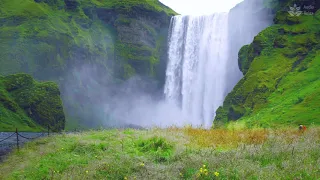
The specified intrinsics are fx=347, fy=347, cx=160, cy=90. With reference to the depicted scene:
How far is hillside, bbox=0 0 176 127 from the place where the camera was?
105 metres

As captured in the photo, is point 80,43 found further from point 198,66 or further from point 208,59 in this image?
point 208,59

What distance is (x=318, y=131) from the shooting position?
1524 centimetres

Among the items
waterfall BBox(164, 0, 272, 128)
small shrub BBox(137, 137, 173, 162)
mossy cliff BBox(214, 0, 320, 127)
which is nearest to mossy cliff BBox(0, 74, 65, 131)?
waterfall BBox(164, 0, 272, 128)

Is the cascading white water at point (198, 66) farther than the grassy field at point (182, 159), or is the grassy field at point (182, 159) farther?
the cascading white water at point (198, 66)

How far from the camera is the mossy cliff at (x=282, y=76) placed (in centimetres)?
2787

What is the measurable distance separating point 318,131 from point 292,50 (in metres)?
30.7

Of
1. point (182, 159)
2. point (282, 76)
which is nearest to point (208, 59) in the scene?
point (282, 76)

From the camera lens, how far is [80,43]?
110000mm

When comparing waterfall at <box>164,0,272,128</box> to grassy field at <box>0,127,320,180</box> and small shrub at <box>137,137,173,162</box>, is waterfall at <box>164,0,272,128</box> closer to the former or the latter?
small shrub at <box>137,137,173,162</box>

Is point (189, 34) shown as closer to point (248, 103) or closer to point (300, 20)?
point (300, 20)

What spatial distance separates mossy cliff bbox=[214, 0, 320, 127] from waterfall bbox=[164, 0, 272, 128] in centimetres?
1843

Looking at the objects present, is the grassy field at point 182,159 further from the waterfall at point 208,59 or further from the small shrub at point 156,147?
the waterfall at point 208,59

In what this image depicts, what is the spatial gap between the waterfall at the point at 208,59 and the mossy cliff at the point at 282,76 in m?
18.4

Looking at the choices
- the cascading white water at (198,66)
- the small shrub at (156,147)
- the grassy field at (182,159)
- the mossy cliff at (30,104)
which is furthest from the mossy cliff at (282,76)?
the mossy cliff at (30,104)
